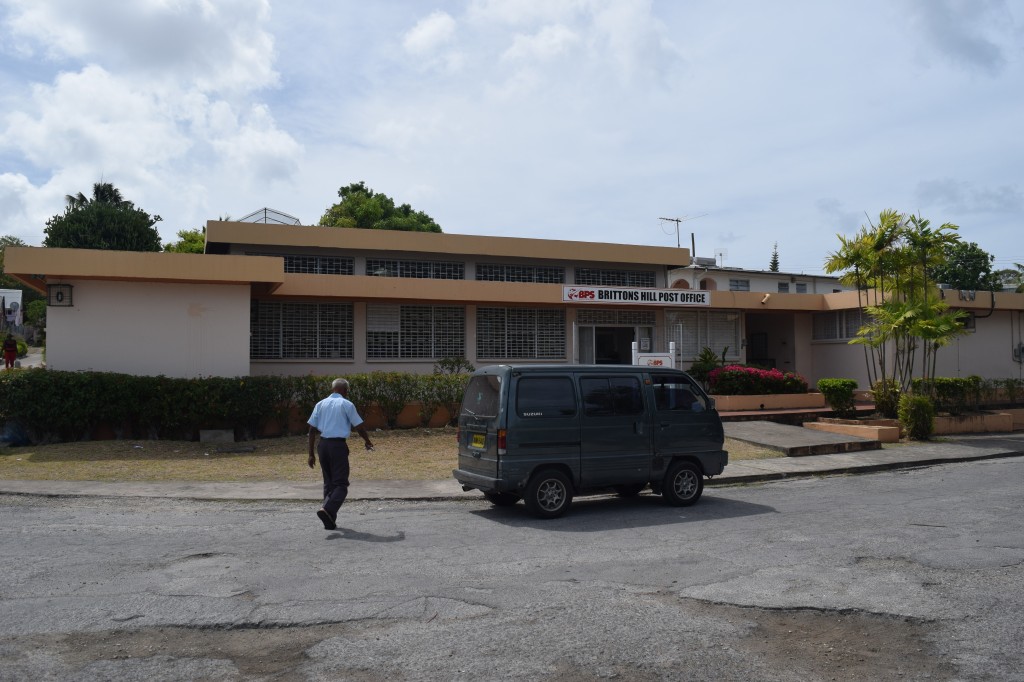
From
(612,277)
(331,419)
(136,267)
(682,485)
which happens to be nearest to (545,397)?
(682,485)

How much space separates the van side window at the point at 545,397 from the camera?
9.96 metres

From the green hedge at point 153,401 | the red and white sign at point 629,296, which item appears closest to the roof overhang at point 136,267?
the green hedge at point 153,401

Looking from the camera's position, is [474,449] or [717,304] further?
[717,304]

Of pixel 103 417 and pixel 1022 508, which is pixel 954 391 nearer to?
pixel 1022 508

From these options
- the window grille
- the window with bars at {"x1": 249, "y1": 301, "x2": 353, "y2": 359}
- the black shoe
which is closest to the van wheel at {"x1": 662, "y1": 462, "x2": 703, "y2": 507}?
the black shoe

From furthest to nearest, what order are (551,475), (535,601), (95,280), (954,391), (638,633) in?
1. (954,391)
2. (95,280)
3. (551,475)
4. (535,601)
5. (638,633)

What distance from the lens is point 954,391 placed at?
21.7 metres

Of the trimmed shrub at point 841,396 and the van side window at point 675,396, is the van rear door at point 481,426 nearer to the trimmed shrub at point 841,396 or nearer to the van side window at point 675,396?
the van side window at point 675,396

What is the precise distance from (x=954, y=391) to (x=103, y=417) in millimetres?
20294

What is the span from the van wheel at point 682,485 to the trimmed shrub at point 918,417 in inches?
420

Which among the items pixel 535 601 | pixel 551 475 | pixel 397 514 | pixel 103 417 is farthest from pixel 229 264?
pixel 535 601

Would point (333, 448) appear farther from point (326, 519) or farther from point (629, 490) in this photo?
point (629, 490)

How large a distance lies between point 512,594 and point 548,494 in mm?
3457

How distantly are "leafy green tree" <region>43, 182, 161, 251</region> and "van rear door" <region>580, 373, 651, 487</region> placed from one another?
33.4 meters
